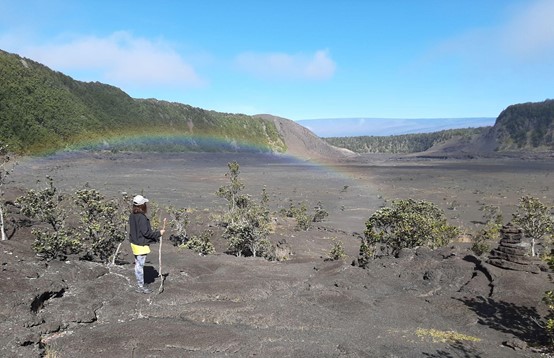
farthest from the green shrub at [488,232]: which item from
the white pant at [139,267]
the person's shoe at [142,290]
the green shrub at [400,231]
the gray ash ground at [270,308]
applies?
the white pant at [139,267]

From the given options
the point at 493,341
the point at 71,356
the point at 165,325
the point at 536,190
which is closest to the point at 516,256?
the point at 493,341

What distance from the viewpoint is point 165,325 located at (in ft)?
31.6

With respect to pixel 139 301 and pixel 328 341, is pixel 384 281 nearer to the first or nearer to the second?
pixel 328 341

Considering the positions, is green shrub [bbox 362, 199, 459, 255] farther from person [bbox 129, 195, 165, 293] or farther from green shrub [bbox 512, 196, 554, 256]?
person [bbox 129, 195, 165, 293]

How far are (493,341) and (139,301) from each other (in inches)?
342

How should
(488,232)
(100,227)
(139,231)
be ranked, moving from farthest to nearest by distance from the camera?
(488,232) → (100,227) → (139,231)

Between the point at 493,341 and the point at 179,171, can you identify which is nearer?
the point at 493,341

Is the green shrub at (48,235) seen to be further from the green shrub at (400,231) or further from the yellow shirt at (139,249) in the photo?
the green shrub at (400,231)

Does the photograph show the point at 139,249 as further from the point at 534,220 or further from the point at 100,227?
the point at 534,220

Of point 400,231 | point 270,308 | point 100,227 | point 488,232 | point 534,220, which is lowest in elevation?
point 488,232

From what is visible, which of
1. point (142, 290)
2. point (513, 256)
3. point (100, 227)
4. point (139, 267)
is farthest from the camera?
point (100, 227)

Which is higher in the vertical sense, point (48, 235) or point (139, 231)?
point (139, 231)

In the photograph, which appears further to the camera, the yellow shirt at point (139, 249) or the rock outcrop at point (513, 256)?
the rock outcrop at point (513, 256)

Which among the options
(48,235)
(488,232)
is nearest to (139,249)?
(48,235)
